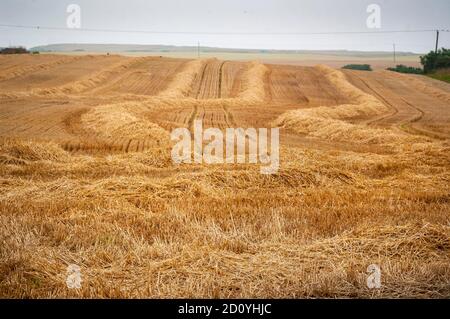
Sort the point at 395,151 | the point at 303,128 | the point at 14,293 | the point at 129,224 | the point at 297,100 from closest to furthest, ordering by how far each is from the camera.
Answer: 1. the point at 14,293
2. the point at 129,224
3. the point at 395,151
4. the point at 303,128
5. the point at 297,100

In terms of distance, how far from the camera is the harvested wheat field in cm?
480

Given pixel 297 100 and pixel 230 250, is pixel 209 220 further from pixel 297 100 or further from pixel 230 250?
pixel 297 100

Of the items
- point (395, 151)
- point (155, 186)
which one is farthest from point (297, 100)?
point (155, 186)

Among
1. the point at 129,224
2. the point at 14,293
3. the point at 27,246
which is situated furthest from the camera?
the point at 129,224

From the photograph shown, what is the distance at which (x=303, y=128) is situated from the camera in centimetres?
1783

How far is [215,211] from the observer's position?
733 centimetres

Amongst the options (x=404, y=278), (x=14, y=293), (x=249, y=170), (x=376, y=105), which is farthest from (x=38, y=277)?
(x=376, y=105)

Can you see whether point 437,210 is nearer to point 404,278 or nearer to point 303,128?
point 404,278

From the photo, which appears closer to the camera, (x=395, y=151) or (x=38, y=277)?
(x=38, y=277)

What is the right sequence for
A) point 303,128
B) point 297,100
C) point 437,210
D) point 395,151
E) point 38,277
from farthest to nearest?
point 297,100, point 303,128, point 395,151, point 437,210, point 38,277

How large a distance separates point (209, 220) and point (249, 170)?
3.42m

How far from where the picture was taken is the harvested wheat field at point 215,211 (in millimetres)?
4801

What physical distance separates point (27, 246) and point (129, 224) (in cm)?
139

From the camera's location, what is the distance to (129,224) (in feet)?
21.5
